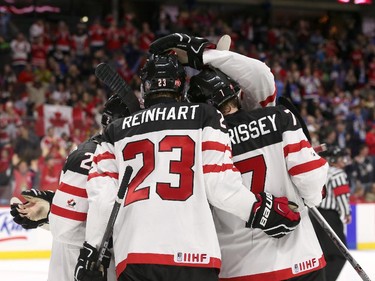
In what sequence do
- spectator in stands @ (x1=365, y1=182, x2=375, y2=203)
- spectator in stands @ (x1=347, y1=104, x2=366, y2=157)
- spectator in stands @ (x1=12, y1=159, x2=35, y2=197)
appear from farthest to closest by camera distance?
spectator in stands @ (x1=347, y1=104, x2=366, y2=157) → spectator in stands @ (x1=365, y1=182, x2=375, y2=203) → spectator in stands @ (x1=12, y1=159, x2=35, y2=197)

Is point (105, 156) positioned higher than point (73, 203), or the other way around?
point (105, 156)

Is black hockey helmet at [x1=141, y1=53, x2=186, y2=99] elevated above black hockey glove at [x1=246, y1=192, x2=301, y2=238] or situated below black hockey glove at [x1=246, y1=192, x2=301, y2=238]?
above

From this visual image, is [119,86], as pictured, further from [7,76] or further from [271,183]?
[7,76]

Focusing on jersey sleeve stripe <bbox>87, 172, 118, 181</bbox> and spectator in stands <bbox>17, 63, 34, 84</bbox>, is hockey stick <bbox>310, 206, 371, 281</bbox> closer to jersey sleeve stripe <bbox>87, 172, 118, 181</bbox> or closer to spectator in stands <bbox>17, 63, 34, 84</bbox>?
jersey sleeve stripe <bbox>87, 172, 118, 181</bbox>

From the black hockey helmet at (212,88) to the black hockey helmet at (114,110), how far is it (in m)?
0.29

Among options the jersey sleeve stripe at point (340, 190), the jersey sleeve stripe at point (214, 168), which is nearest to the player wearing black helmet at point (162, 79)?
the jersey sleeve stripe at point (214, 168)

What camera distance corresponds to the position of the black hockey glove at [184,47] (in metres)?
2.96

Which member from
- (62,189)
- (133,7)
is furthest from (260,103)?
(133,7)

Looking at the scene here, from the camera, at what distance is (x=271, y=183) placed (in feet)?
9.22

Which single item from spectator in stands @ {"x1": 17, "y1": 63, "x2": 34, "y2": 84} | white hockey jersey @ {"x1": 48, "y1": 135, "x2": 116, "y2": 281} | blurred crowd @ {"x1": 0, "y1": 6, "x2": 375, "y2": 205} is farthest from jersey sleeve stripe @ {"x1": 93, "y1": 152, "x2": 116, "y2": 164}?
spectator in stands @ {"x1": 17, "y1": 63, "x2": 34, "y2": 84}

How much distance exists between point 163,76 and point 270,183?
56cm

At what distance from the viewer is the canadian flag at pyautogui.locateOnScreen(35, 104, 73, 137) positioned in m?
8.59

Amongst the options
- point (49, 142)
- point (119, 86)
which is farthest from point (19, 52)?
point (119, 86)

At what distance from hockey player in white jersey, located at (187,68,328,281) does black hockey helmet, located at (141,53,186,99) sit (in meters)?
0.18
